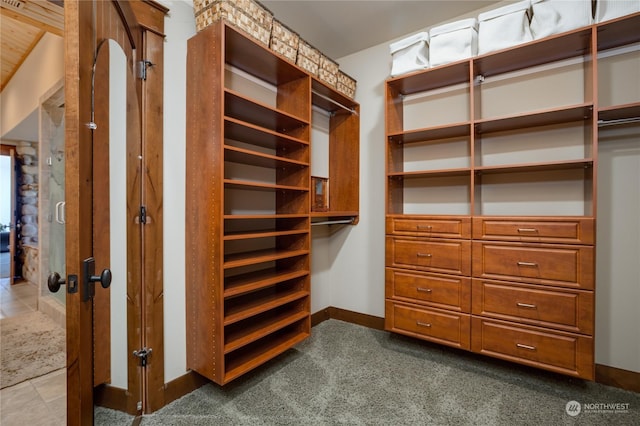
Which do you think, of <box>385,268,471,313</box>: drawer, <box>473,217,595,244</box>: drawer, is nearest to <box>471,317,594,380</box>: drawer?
<box>385,268,471,313</box>: drawer

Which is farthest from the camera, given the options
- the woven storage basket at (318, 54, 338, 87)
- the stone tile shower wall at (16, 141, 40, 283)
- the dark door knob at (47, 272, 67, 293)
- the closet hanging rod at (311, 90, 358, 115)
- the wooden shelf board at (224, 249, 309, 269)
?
the stone tile shower wall at (16, 141, 40, 283)

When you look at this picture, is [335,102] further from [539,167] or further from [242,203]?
[539,167]

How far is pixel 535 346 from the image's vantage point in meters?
1.86

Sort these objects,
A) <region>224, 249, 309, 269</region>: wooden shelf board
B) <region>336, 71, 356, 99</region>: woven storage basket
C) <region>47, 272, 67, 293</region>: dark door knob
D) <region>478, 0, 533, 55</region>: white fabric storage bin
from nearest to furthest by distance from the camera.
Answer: <region>47, 272, 67, 293</region>: dark door knob, <region>224, 249, 309, 269</region>: wooden shelf board, <region>478, 0, 533, 55</region>: white fabric storage bin, <region>336, 71, 356, 99</region>: woven storage basket

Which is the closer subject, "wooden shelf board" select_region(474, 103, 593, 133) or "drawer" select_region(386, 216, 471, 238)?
"wooden shelf board" select_region(474, 103, 593, 133)

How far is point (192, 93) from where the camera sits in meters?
1.79

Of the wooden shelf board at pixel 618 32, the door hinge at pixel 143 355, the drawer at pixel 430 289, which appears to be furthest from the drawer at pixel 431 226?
the door hinge at pixel 143 355

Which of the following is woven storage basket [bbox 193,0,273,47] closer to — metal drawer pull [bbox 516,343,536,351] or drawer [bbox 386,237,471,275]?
drawer [bbox 386,237,471,275]

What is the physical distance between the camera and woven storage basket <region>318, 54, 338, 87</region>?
2.45 meters

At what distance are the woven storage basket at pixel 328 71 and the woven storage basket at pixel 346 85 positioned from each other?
0.08m

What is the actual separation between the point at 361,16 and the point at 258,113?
1.30 metres

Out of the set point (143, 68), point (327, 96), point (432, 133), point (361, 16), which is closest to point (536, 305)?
point (432, 133)

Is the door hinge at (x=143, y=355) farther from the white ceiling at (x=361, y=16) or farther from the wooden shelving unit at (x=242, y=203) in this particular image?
the white ceiling at (x=361, y=16)

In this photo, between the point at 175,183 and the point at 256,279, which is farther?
the point at 256,279
